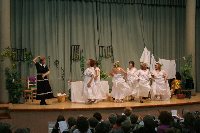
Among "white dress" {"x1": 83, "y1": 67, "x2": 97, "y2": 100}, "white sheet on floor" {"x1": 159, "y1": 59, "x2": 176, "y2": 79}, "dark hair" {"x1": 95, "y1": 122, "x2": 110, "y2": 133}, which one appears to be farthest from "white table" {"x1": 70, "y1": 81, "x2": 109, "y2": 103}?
"dark hair" {"x1": 95, "y1": 122, "x2": 110, "y2": 133}

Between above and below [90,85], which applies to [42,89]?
below

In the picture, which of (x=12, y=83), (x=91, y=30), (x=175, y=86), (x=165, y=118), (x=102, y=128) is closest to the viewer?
(x=102, y=128)

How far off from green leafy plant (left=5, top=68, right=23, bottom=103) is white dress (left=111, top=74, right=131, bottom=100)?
10.7 feet

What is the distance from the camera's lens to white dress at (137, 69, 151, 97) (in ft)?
47.4

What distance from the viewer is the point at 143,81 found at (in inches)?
569

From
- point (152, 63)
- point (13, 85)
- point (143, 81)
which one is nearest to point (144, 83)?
point (143, 81)

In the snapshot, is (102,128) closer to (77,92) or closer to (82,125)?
(82,125)

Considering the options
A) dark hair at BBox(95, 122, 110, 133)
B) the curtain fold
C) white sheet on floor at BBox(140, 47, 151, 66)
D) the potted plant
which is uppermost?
the curtain fold

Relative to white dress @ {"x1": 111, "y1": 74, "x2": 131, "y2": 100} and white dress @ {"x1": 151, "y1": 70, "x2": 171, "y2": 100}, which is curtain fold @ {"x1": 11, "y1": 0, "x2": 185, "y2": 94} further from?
white dress @ {"x1": 151, "y1": 70, "x2": 171, "y2": 100}

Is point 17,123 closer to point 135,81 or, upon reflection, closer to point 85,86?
point 85,86

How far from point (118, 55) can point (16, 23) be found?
15.1ft

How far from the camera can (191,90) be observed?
54.5ft

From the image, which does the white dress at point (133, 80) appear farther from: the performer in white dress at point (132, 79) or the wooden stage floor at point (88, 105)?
the wooden stage floor at point (88, 105)

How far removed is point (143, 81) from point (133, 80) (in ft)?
1.26
